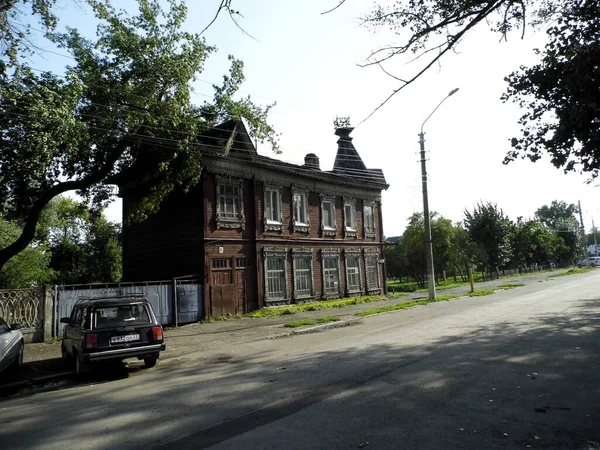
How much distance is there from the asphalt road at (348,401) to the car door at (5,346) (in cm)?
116

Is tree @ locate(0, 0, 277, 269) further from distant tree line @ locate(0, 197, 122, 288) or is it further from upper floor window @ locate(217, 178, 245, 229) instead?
distant tree line @ locate(0, 197, 122, 288)

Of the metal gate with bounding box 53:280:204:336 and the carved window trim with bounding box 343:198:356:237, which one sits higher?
the carved window trim with bounding box 343:198:356:237

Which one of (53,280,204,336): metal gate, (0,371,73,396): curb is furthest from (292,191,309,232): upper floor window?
(0,371,73,396): curb

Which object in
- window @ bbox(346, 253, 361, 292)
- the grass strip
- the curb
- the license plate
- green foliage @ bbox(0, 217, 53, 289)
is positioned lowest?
the curb

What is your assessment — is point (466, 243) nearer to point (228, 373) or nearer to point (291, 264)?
point (291, 264)

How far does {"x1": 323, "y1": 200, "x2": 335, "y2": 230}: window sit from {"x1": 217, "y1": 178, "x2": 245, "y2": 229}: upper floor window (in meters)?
6.73

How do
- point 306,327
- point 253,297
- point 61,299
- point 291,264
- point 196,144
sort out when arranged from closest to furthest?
point 61,299, point 306,327, point 196,144, point 253,297, point 291,264

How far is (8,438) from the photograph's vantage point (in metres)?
5.34

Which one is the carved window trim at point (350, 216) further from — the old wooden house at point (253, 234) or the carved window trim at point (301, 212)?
the carved window trim at point (301, 212)

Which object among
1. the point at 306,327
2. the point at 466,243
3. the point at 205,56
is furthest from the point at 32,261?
the point at 466,243

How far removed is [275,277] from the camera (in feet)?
75.7

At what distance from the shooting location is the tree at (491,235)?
47.2 metres

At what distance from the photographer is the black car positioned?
28.9ft

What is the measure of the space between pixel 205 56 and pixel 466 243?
1375 inches
